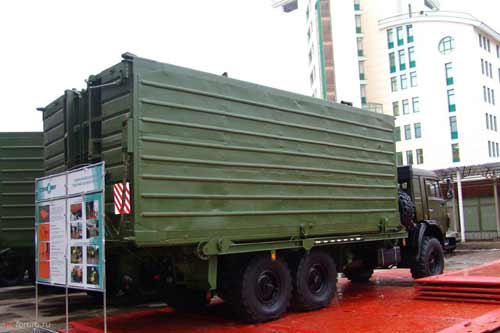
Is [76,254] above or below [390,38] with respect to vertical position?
below

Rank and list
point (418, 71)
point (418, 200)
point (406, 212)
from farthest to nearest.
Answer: point (418, 71) → point (418, 200) → point (406, 212)

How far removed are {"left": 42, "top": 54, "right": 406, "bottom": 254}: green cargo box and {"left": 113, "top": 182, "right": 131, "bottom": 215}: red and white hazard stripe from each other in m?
0.10

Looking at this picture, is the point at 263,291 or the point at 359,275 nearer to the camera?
the point at 263,291

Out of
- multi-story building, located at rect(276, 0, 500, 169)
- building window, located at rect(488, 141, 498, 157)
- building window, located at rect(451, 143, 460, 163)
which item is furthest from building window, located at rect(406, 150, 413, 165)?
building window, located at rect(488, 141, 498, 157)

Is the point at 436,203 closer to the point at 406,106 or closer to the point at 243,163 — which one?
the point at 243,163

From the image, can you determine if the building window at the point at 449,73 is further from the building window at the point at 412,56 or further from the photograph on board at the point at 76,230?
the photograph on board at the point at 76,230

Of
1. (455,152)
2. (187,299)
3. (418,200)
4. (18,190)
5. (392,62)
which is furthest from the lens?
(392,62)

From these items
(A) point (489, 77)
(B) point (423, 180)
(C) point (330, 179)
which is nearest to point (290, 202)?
→ (C) point (330, 179)

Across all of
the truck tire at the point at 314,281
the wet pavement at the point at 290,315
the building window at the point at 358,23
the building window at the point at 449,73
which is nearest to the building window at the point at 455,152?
the building window at the point at 449,73

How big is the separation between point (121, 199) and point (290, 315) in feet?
11.4

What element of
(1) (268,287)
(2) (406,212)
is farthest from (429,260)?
(1) (268,287)

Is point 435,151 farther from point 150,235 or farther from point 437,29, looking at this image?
point 150,235

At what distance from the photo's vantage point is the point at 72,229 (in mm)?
7055

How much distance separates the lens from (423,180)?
12.6 metres
